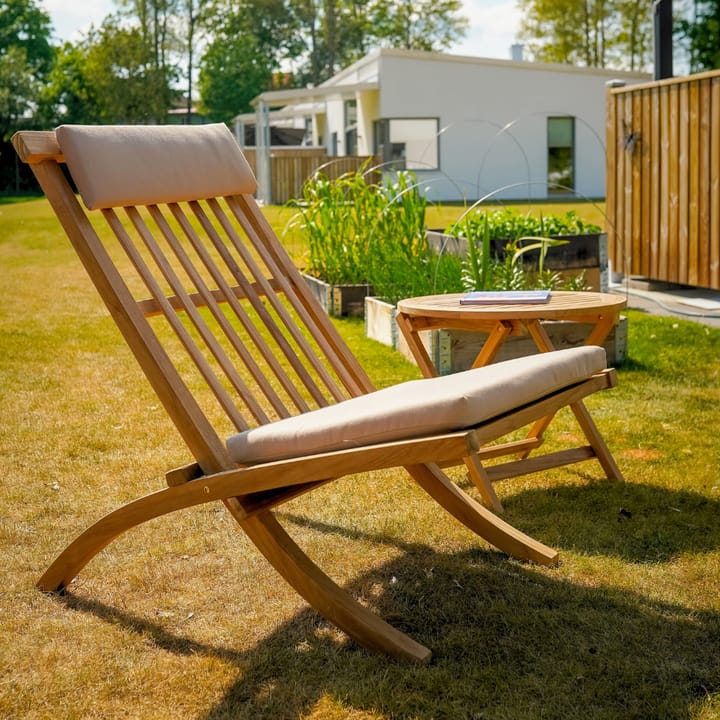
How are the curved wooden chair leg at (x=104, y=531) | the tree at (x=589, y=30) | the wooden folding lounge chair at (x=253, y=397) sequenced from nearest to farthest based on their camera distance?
the wooden folding lounge chair at (x=253, y=397) → the curved wooden chair leg at (x=104, y=531) → the tree at (x=589, y=30)

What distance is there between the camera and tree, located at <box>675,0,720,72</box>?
29.4m

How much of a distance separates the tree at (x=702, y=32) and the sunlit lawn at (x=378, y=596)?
27409 mm

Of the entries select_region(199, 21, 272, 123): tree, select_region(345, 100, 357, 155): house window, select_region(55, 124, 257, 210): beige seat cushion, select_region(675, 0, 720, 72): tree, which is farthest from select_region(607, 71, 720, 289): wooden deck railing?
select_region(199, 21, 272, 123): tree

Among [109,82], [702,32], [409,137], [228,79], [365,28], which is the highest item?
[365,28]

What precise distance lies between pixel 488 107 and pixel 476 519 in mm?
23704

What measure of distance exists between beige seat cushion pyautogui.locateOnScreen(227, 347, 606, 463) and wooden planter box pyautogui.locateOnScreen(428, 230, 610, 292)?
3.84 m

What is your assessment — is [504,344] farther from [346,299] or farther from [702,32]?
[702,32]

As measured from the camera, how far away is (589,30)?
4331 cm

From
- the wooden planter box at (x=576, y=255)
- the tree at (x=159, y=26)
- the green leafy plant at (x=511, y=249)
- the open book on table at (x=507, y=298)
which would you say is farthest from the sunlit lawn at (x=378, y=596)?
the tree at (x=159, y=26)

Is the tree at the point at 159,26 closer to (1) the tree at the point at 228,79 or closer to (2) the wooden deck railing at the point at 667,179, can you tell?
(1) the tree at the point at 228,79

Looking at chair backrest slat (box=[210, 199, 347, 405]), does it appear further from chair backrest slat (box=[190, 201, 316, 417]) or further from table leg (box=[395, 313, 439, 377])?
table leg (box=[395, 313, 439, 377])

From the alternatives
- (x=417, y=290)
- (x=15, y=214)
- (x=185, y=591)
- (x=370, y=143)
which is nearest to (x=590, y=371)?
(x=185, y=591)

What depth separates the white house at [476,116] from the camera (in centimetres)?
2459

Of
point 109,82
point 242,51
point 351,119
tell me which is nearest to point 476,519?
point 351,119
